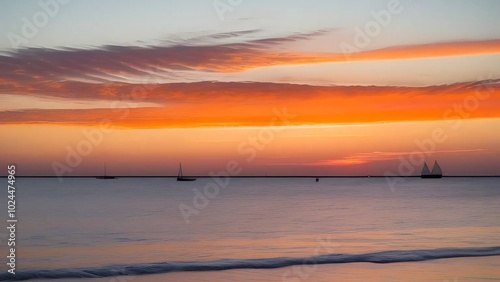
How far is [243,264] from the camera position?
18828 millimetres

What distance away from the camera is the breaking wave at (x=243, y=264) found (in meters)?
17.4

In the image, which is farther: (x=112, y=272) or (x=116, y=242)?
(x=116, y=242)

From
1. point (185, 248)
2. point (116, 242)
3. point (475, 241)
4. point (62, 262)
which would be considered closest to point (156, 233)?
point (116, 242)

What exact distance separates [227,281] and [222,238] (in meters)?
9.84

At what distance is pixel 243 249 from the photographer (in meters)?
22.1

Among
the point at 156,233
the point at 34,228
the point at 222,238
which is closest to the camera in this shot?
the point at 222,238

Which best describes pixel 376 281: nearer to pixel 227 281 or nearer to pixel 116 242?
pixel 227 281

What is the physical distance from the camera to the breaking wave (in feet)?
57.0

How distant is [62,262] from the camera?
1919 cm

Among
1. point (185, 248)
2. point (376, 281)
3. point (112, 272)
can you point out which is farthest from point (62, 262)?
point (376, 281)

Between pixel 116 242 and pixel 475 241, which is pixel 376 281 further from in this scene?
pixel 116 242

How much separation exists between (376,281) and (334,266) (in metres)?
2.54

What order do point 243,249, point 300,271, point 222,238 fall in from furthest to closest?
point 222,238, point 243,249, point 300,271

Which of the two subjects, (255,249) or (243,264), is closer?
(243,264)
